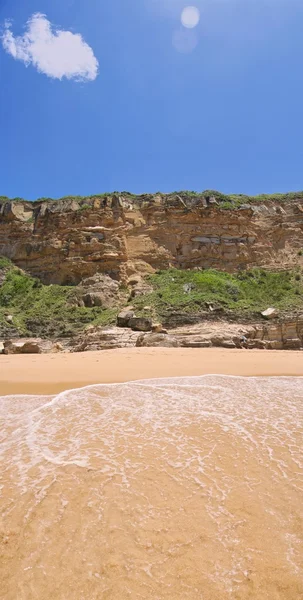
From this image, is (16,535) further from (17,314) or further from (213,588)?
(17,314)

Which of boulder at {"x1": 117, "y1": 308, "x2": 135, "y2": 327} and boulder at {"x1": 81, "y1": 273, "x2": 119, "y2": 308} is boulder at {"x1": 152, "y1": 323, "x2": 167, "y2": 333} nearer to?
boulder at {"x1": 117, "y1": 308, "x2": 135, "y2": 327}

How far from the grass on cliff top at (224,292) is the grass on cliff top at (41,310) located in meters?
4.12

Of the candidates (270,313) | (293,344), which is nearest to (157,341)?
(293,344)

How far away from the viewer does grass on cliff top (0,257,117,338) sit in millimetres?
23375

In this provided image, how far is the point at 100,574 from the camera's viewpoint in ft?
6.73

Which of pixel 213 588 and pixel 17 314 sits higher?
pixel 17 314

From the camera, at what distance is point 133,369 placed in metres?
10.9

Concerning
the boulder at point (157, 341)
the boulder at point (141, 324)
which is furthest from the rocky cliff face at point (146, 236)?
the boulder at point (157, 341)

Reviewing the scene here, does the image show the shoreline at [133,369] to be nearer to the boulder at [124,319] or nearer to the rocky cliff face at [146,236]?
the boulder at [124,319]

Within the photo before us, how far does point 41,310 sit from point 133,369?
1796 centimetres

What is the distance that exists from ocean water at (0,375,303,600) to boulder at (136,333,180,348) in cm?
1205

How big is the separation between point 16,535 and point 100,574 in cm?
83

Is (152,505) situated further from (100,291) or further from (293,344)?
(100,291)

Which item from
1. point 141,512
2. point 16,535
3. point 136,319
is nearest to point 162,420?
point 141,512
